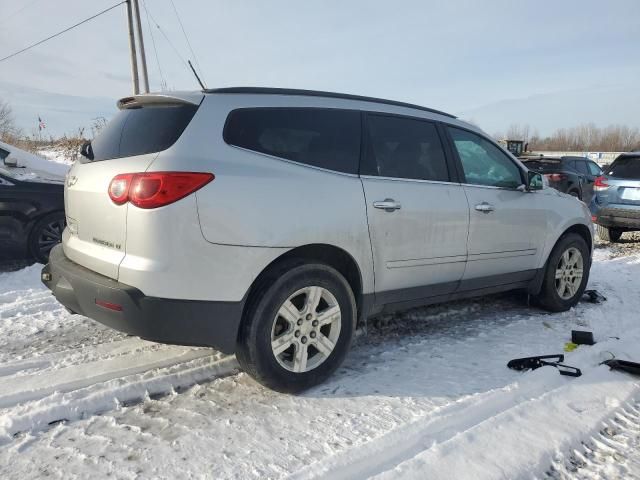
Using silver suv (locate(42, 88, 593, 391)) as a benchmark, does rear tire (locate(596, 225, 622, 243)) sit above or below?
below

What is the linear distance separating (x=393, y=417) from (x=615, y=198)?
304 inches

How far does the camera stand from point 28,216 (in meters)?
5.98

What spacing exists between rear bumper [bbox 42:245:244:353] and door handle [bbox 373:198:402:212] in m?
1.12

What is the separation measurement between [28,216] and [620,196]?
9012 mm

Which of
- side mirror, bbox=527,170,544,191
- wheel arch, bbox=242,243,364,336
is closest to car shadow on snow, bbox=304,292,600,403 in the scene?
wheel arch, bbox=242,243,364,336

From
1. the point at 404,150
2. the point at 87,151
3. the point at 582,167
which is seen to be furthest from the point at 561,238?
the point at 582,167

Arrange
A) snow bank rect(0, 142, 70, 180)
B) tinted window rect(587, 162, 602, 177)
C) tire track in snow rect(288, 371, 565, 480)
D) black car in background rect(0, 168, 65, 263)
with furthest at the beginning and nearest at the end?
tinted window rect(587, 162, 602, 177) → snow bank rect(0, 142, 70, 180) → black car in background rect(0, 168, 65, 263) → tire track in snow rect(288, 371, 565, 480)

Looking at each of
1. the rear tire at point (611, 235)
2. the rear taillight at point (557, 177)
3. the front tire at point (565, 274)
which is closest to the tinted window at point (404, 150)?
the front tire at point (565, 274)

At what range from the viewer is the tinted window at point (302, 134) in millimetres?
2873

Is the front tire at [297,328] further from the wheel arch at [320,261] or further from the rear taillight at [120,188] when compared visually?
the rear taillight at [120,188]

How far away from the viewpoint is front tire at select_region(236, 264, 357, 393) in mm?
2807

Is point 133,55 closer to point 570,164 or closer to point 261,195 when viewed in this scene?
point 570,164

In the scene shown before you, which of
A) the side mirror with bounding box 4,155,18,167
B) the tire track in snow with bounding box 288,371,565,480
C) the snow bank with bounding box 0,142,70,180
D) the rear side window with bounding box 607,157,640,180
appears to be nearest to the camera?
the tire track in snow with bounding box 288,371,565,480

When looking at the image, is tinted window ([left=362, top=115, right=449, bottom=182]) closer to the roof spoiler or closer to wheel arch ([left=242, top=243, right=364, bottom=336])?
wheel arch ([left=242, top=243, right=364, bottom=336])
